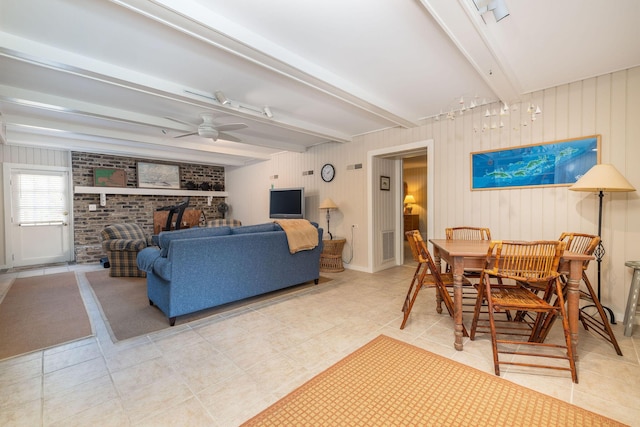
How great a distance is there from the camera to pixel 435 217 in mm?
4098

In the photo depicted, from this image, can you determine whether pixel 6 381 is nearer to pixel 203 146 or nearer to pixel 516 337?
pixel 516 337

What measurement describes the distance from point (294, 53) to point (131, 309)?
128 inches

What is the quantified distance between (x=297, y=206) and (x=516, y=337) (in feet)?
13.6

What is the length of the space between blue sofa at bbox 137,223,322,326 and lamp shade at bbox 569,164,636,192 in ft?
10.1

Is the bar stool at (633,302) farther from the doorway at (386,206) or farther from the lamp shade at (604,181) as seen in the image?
the doorway at (386,206)

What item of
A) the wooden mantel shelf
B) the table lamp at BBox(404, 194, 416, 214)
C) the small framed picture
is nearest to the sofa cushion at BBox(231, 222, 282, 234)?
the small framed picture

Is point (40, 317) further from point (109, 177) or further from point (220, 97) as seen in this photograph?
point (109, 177)

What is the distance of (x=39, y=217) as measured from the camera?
18.6ft

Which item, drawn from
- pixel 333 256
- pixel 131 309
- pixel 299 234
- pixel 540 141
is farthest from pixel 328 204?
pixel 131 309

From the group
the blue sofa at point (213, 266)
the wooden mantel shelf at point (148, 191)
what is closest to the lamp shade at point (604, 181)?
the blue sofa at point (213, 266)

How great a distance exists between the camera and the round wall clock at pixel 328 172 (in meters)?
5.50

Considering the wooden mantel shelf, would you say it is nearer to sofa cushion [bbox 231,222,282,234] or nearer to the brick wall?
the brick wall

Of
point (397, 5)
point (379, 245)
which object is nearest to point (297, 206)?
point (379, 245)

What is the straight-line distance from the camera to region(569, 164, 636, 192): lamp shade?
8.02 feet
